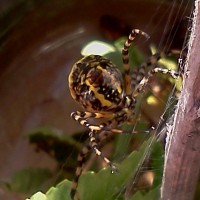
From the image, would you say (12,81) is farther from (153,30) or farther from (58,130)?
(153,30)

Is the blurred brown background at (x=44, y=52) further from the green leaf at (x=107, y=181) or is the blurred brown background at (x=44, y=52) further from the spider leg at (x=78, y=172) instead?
the green leaf at (x=107, y=181)

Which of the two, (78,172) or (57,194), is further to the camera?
(78,172)

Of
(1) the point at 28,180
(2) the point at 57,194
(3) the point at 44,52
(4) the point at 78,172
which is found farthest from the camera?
(3) the point at 44,52

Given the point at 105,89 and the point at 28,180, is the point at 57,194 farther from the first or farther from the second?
the point at 28,180

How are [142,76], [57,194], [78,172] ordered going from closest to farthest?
[57,194] → [78,172] → [142,76]

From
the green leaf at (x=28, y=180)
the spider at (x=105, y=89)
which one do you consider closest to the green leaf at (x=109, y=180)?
the spider at (x=105, y=89)

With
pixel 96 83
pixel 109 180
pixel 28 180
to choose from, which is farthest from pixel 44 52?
pixel 109 180

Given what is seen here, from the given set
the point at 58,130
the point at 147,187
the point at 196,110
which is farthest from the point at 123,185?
the point at 58,130

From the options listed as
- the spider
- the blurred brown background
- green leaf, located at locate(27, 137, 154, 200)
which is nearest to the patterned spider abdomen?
the spider
